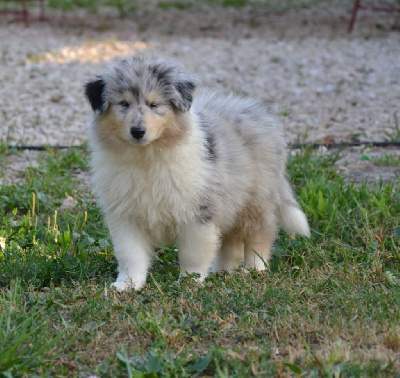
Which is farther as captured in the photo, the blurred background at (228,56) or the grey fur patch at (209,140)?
the blurred background at (228,56)

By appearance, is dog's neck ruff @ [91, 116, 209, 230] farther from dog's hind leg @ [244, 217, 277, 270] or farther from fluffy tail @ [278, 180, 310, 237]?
fluffy tail @ [278, 180, 310, 237]

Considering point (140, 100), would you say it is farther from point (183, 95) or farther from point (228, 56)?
point (228, 56)

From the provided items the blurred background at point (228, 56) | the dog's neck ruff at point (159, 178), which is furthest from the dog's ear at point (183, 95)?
the blurred background at point (228, 56)

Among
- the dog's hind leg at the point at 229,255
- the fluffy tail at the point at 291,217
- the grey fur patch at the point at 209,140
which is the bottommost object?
the dog's hind leg at the point at 229,255

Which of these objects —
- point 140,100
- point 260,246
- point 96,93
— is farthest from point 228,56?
point 140,100

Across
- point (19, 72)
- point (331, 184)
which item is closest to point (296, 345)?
point (331, 184)

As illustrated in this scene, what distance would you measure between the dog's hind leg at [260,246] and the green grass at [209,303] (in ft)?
0.37

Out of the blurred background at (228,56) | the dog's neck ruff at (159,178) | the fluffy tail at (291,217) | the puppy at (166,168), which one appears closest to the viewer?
the puppy at (166,168)

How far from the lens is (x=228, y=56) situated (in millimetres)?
11859

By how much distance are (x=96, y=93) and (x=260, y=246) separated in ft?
4.74

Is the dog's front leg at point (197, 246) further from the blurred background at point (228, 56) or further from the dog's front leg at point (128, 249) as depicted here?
the blurred background at point (228, 56)

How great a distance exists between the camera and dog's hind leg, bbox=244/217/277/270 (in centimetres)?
493

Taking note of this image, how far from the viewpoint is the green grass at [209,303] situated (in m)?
3.43

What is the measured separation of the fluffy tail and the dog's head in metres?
1.06
